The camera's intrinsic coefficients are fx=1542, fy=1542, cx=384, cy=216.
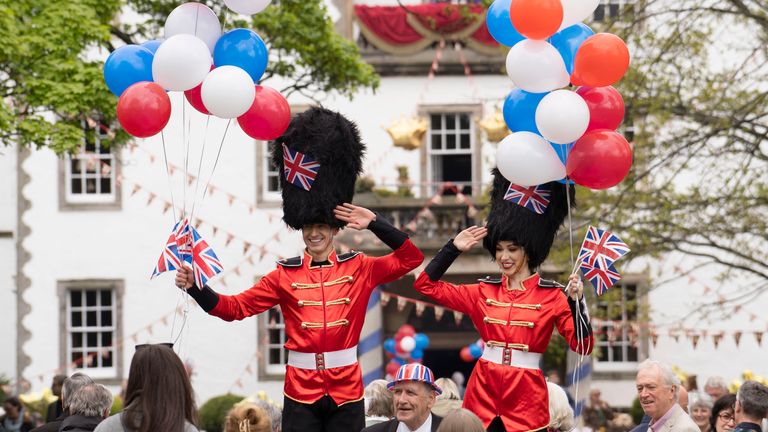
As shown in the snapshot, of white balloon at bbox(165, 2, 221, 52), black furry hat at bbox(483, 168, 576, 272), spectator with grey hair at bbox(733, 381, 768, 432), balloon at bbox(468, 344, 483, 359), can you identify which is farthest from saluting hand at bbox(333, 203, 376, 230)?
balloon at bbox(468, 344, 483, 359)

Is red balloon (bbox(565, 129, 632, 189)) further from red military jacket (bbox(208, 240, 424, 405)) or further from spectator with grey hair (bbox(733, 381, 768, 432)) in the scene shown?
spectator with grey hair (bbox(733, 381, 768, 432))

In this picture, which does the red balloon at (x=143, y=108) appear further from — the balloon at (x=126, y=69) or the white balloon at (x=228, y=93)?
the white balloon at (x=228, y=93)

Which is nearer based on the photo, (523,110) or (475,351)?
(523,110)

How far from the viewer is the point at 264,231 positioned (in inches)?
974

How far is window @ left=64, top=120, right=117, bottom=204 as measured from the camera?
24781 millimetres

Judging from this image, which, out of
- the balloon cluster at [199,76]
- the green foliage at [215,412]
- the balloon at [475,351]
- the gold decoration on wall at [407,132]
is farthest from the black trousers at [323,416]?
the gold decoration on wall at [407,132]

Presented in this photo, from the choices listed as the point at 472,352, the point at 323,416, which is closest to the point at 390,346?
the point at 472,352

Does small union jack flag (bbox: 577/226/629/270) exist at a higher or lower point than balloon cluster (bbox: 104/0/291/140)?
lower

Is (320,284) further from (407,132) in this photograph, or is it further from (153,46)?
(407,132)

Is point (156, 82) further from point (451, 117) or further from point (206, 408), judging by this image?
point (451, 117)

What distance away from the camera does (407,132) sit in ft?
75.7

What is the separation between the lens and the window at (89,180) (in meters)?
24.8

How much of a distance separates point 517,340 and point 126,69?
2709mm

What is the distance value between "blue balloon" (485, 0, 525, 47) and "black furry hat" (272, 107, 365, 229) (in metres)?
1.03
